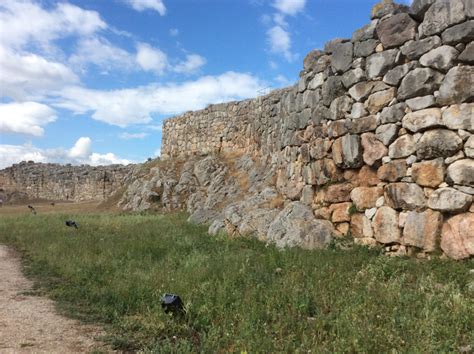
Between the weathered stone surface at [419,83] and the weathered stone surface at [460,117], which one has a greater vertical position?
the weathered stone surface at [419,83]

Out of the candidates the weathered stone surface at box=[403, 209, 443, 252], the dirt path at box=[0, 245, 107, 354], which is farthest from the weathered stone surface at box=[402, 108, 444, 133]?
the dirt path at box=[0, 245, 107, 354]

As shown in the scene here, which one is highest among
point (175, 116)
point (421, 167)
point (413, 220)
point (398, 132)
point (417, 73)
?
point (175, 116)

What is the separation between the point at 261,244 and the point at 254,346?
20.1 feet

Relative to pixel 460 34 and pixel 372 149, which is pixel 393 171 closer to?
pixel 372 149

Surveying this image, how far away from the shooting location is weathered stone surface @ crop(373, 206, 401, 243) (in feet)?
27.5

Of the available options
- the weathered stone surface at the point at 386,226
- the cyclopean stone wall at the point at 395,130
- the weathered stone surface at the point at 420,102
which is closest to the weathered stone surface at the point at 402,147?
the cyclopean stone wall at the point at 395,130

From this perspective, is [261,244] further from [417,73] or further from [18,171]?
[18,171]

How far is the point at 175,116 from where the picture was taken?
29125 mm

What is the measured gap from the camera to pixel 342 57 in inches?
403

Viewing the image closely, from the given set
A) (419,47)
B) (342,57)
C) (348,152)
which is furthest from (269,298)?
(342,57)

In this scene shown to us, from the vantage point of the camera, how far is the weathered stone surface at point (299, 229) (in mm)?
9720

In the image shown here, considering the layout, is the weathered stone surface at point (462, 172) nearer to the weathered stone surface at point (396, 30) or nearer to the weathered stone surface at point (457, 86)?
the weathered stone surface at point (457, 86)

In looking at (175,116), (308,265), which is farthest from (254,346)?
(175,116)

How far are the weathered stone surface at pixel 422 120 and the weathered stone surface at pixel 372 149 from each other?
2.48 feet
